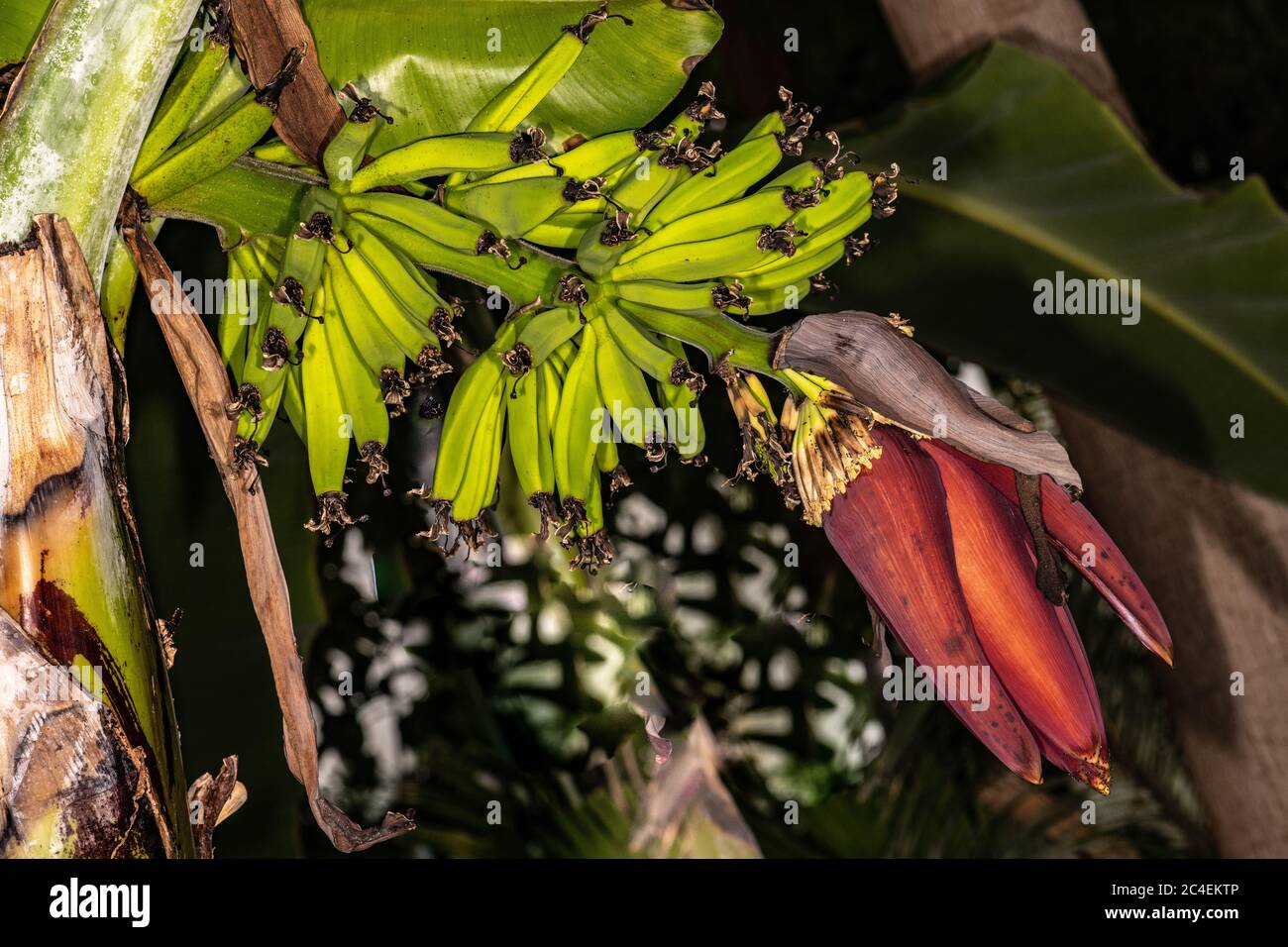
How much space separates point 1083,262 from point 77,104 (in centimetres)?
82

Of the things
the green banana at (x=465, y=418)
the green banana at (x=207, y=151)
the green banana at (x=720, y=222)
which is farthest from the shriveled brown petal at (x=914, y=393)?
the green banana at (x=207, y=151)

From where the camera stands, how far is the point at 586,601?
148cm

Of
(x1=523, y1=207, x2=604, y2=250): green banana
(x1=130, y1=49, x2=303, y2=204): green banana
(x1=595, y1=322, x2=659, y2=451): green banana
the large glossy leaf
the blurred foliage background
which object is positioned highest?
the large glossy leaf

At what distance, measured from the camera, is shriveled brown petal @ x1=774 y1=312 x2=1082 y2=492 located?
19.9 inches

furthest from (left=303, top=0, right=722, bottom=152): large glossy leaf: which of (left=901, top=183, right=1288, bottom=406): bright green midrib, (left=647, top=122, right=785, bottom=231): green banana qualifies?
(left=901, top=183, right=1288, bottom=406): bright green midrib

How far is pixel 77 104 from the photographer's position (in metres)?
0.51

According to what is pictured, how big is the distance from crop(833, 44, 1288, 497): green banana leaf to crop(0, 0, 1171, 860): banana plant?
294mm

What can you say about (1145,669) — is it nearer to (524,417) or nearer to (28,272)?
(524,417)

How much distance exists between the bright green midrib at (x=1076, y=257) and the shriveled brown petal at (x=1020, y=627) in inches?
18.3

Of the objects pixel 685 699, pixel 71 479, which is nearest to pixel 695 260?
pixel 71 479

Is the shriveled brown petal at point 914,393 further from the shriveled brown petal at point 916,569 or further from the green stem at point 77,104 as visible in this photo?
the green stem at point 77,104

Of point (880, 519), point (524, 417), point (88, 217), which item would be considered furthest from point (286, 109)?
point (880, 519)

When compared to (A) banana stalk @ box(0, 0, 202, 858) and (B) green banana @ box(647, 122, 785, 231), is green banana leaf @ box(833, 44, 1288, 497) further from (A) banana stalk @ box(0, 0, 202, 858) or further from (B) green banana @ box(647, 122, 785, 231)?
(A) banana stalk @ box(0, 0, 202, 858)

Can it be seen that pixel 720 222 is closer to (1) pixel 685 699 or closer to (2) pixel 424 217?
(2) pixel 424 217
